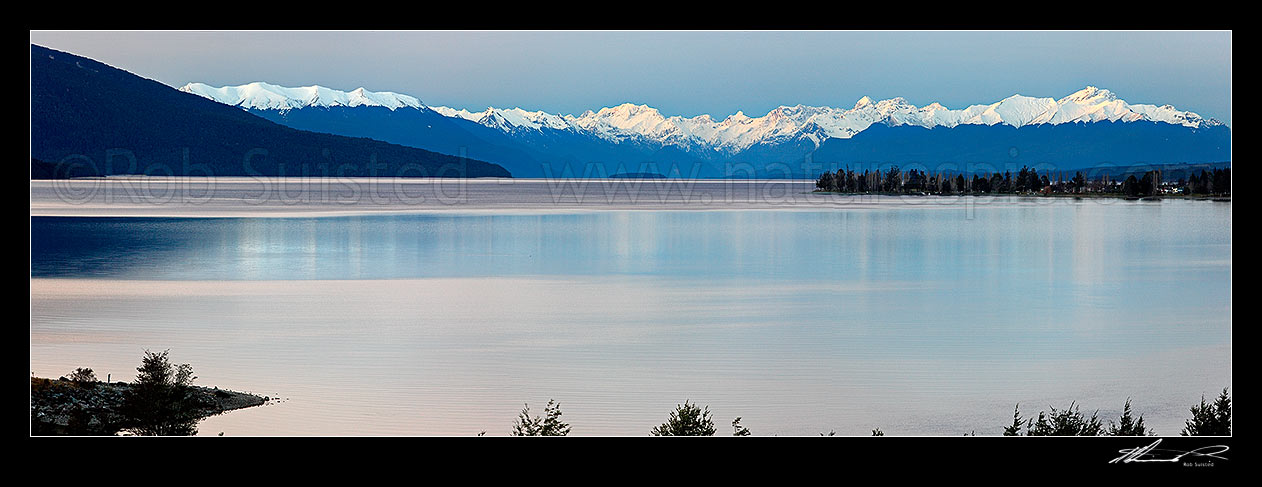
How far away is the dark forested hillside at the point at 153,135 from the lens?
146 meters

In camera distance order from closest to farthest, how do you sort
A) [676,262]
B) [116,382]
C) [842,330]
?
1. [116,382]
2. [842,330]
3. [676,262]

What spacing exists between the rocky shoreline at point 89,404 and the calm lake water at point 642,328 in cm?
36

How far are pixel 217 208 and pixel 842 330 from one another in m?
47.2

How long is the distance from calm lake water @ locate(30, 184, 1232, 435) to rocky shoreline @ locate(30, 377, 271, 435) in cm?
36

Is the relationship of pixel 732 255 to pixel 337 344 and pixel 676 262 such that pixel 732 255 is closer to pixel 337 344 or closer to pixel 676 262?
pixel 676 262

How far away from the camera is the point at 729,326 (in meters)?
17.1

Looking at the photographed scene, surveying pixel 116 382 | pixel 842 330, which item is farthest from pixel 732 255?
pixel 116 382
